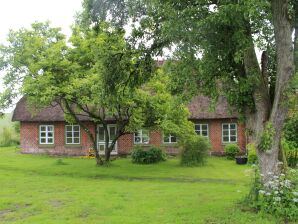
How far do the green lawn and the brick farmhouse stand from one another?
21.6ft

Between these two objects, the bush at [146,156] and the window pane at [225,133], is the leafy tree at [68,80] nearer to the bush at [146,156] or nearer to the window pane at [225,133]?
the bush at [146,156]

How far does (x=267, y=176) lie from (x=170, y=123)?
11856 mm

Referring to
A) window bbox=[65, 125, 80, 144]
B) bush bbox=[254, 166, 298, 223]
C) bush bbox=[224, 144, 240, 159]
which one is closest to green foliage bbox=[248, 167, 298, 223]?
bush bbox=[254, 166, 298, 223]

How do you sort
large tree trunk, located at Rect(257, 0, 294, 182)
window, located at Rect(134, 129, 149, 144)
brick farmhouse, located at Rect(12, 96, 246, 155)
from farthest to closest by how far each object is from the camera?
window, located at Rect(134, 129, 149, 144)
brick farmhouse, located at Rect(12, 96, 246, 155)
large tree trunk, located at Rect(257, 0, 294, 182)

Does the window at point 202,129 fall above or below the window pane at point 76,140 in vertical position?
above

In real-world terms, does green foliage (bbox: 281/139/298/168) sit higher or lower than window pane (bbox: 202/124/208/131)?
lower

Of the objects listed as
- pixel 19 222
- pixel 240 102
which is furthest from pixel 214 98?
pixel 19 222

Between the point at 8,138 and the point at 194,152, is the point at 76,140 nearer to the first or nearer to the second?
the point at 194,152

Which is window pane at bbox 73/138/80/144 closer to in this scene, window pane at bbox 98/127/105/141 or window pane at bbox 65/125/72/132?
window pane at bbox 65/125/72/132

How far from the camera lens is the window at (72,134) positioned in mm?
32219

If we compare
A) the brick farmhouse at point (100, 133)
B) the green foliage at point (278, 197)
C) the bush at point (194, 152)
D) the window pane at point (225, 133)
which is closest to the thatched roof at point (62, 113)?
the brick farmhouse at point (100, 133)

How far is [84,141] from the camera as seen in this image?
31891 mm

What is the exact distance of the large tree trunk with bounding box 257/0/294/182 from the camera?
1058 centimetres

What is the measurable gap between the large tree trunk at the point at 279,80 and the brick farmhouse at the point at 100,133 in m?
18.1
